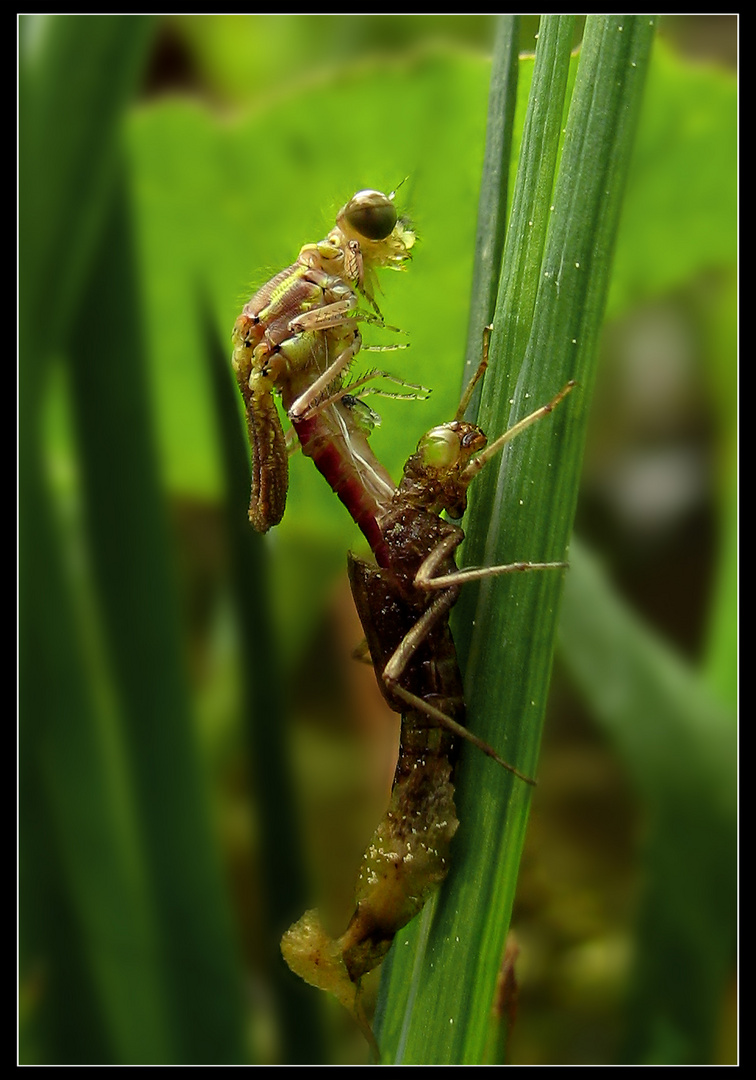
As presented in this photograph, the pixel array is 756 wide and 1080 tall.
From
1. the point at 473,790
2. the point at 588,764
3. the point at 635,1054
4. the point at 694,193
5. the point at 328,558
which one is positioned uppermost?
the point at 694,193

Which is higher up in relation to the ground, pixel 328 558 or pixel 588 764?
pixel 328 558

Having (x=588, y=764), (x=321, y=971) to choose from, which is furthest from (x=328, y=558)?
(x=321, y=971)

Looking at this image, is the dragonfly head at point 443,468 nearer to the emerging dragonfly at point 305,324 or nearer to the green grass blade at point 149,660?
the emerging dragonfly at point 305,324

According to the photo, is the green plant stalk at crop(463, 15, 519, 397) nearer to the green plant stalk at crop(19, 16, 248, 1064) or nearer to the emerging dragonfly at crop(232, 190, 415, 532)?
the emerging dragonfly at crop(232, 190, 415, 532)

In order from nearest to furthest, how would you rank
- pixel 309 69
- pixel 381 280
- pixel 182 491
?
pixel 381 280 < pixel 182 491 < pixel 309 69

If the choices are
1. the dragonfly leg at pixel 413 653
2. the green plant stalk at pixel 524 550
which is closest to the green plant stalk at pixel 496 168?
the green plant stalk at pixel 524 550

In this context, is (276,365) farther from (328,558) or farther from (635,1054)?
(635,1054)
